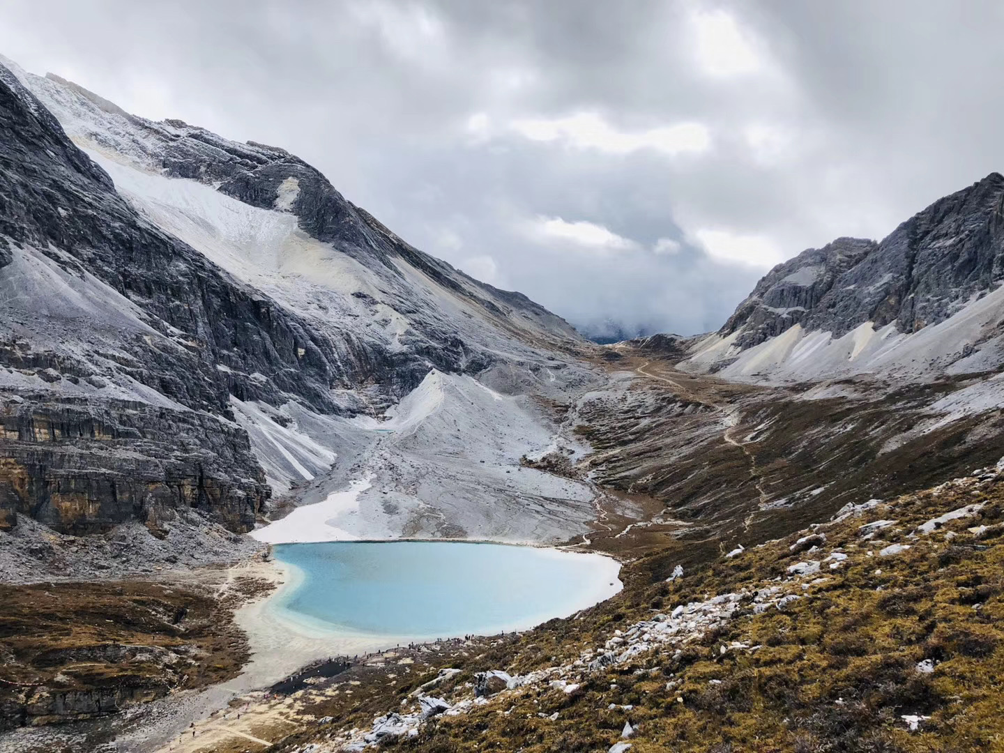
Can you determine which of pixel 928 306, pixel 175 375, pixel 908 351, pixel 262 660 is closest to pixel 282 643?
pixel 262 660

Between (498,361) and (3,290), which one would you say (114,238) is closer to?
(3,290)

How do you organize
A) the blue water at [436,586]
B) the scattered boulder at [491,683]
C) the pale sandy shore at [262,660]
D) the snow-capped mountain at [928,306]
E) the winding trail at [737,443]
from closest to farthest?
1. the scattered boulder at [491,683]
2. the pale sandy shore at [262,660]
3. the blue water at [436,586]
4. the winding trail at [737,443]
5. the snow-capped mountain at [928,306]

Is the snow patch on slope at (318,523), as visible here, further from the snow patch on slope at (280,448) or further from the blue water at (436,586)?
the snow patch on slope at (280,448)

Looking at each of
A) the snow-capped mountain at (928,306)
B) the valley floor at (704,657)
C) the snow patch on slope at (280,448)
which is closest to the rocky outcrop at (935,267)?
the snow-capped mountain at (928,306)

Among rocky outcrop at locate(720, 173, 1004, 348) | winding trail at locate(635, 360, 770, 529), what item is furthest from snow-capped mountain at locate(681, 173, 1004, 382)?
winding trail at locate(635, 360, 770, 529)

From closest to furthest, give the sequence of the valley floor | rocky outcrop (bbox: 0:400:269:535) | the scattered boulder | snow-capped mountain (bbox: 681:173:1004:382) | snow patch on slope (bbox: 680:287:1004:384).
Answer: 1. the valley floor
2. the scattered boulder
3. rocky outcrop (bbox: 0:400:269:535)
4. snow patch on slope (bbox: 680:287:1004:384)
5. snow-capped mountain (bbox: 681:173:1004:382)

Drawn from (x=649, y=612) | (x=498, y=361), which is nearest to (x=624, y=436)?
(x=498, y=361)

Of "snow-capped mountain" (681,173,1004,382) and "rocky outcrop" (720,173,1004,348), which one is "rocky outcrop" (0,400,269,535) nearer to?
"snow-capped mountain" (681,173,1004,382)
